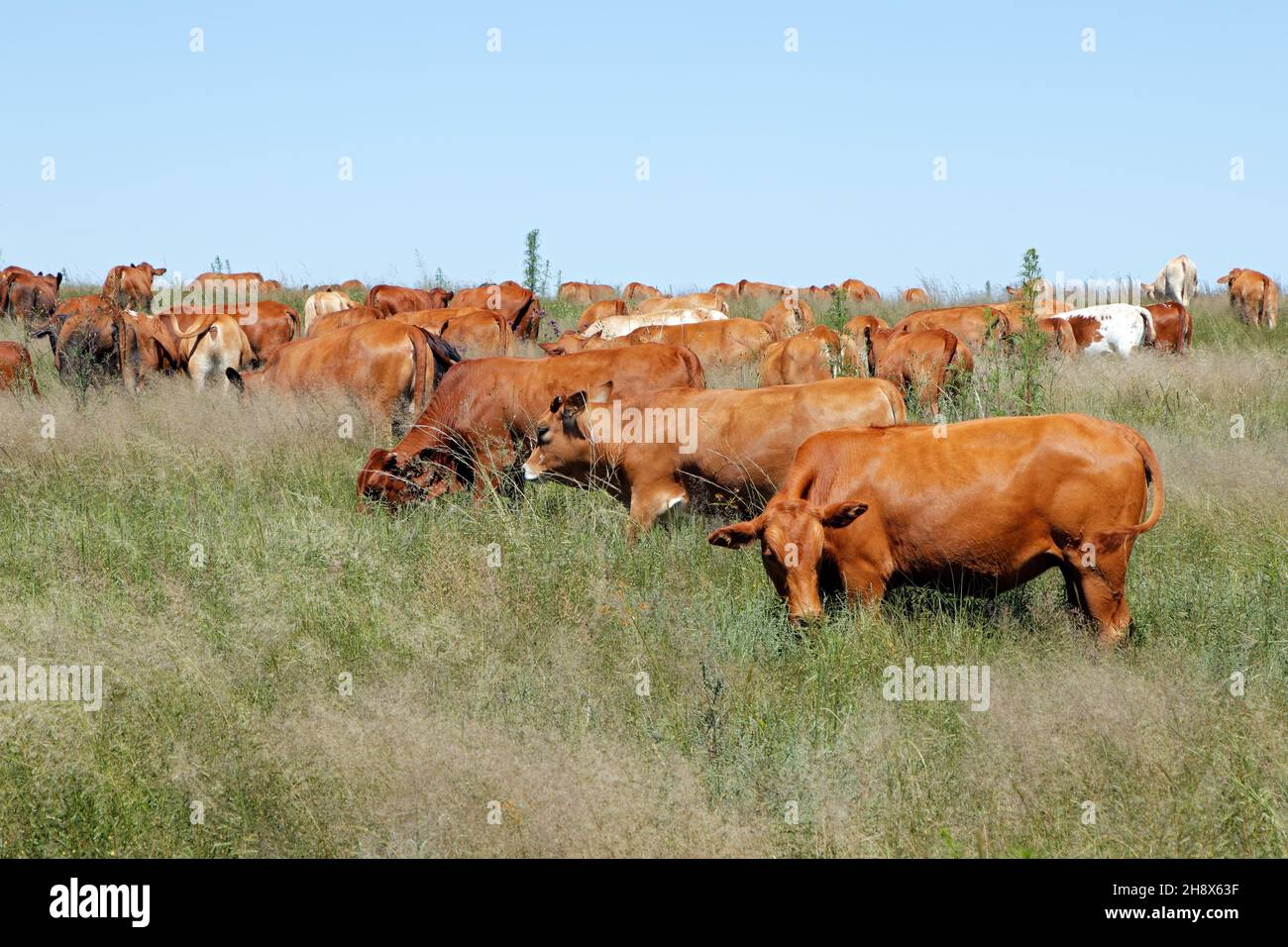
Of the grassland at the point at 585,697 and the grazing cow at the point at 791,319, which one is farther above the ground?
the grazing cow at the point at 791,319

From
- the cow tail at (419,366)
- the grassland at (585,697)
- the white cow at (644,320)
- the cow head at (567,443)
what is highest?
the white cow at (644,320)

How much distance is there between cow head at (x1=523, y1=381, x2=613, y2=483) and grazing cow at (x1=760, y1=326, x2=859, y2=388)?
399 cm

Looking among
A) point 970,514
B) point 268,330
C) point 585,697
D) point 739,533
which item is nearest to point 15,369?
point 268,330

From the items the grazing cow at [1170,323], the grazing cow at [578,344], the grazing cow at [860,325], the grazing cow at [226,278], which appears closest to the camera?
the grazing cow at [578,344]

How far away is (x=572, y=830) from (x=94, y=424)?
8120 mm

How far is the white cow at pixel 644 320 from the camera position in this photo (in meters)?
20.4

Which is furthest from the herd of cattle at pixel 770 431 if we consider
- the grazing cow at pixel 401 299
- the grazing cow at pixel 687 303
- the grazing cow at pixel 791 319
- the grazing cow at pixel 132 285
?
the grazing cow at pixel 132 285

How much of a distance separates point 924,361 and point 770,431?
4821mm

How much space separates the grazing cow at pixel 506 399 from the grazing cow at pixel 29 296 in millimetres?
15346

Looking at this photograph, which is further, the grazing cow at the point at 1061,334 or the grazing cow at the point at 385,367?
the grazing cow at the point at 1061,334

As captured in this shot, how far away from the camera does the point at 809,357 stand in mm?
13188

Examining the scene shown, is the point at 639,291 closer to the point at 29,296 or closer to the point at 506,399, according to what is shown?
the point at 29,296

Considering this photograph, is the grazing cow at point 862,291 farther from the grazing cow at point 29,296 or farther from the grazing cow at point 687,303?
the grazing cow at point 29,296

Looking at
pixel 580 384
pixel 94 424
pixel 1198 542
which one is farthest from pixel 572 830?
pixel 94 424
